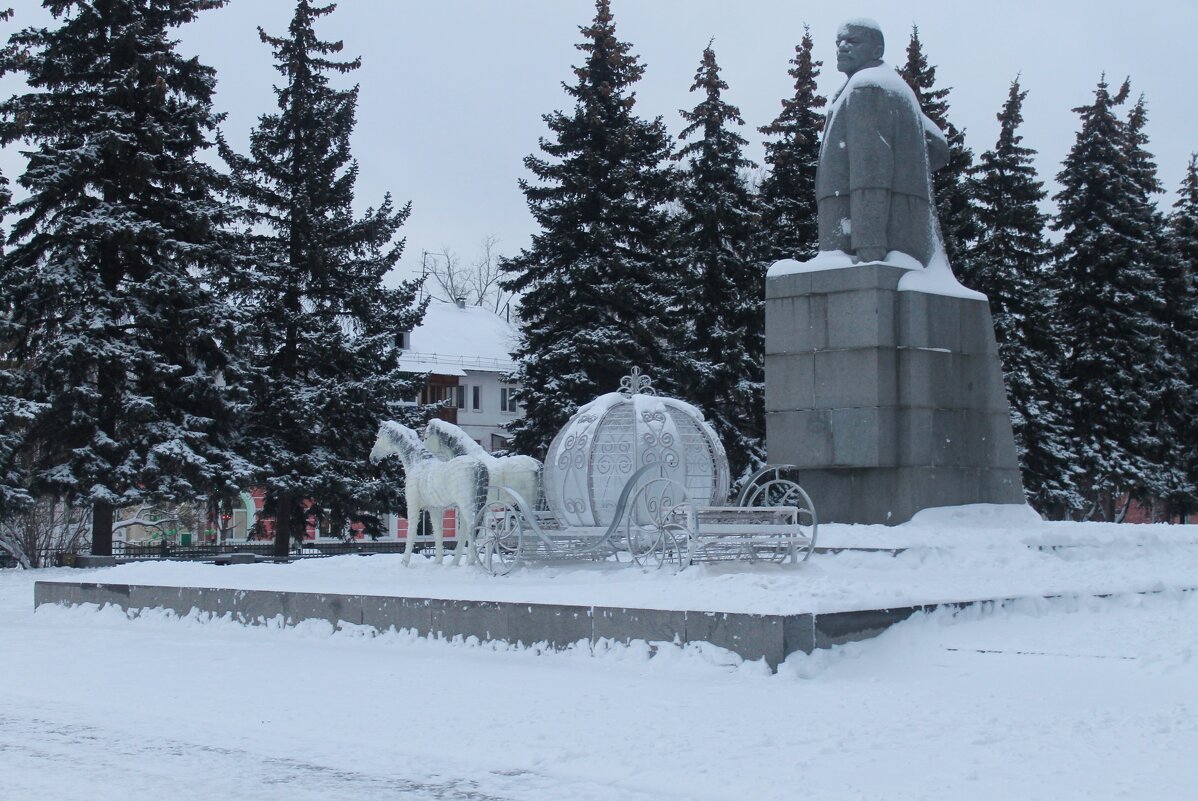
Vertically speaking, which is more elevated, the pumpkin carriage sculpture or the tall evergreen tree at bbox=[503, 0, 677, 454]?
the tall evergreen tree at bbox=[503, 0, 677, 454]

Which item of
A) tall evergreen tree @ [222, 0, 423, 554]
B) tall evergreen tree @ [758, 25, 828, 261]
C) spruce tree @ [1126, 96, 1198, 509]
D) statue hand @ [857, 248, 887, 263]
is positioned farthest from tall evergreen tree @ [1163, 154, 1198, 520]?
statue hand @ [857, 248, 887, 263]

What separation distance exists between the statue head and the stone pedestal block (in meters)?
2.80

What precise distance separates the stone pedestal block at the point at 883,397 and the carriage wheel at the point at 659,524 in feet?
7.37

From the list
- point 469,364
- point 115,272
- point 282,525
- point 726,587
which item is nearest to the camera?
point 726,587

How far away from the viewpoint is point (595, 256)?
1148 inches

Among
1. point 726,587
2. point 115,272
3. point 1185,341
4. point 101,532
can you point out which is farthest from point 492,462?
point 1185,341

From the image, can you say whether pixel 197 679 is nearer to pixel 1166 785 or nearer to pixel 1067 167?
pixel 1166 785

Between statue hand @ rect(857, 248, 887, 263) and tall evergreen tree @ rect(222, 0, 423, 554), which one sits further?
tall evergreen tree @ rect(222, 0, 423, 554)

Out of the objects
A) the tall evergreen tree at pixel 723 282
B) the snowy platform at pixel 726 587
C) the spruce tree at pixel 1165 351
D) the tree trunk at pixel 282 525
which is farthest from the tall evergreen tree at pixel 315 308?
the spruce tree at pixel 1165 351

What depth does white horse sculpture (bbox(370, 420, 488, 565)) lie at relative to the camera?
46.6 feet

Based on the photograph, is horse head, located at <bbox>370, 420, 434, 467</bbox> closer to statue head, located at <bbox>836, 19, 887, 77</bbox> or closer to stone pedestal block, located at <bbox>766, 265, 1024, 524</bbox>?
stone pedestal block, located at <bbox>766, 265, 1024, 524</bbox>

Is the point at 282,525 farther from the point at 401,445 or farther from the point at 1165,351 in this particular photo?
the point at 1165,351

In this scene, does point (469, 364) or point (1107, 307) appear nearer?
point (1107, 307)

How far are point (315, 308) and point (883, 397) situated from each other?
17899 mm
